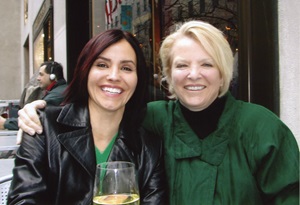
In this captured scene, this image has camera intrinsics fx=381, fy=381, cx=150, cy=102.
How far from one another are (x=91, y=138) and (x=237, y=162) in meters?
0.63

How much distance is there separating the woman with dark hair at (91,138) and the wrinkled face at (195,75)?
177 millimetres

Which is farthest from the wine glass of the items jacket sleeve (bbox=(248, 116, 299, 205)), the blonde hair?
the blonde hair

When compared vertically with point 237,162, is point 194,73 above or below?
above

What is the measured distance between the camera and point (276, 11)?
2.32m

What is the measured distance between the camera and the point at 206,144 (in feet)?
5.54

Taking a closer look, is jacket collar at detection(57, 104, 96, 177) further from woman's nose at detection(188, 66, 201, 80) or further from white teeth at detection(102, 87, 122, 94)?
woman's nose at detection(188, 66, 201, 80)

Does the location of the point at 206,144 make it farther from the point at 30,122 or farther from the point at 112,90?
the point at 30,122

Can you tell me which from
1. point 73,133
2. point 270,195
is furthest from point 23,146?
point 270,195

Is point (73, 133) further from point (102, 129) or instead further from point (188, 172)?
point (188, 172)

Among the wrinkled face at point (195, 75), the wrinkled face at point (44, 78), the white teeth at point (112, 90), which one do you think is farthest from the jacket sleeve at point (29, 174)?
the wrinkled face at point (44, 78)

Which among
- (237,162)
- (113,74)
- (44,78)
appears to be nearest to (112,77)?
(113,74)

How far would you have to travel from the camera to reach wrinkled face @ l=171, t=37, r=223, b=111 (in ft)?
5.76

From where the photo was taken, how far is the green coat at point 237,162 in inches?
60.8

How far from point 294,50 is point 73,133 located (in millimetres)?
1409
